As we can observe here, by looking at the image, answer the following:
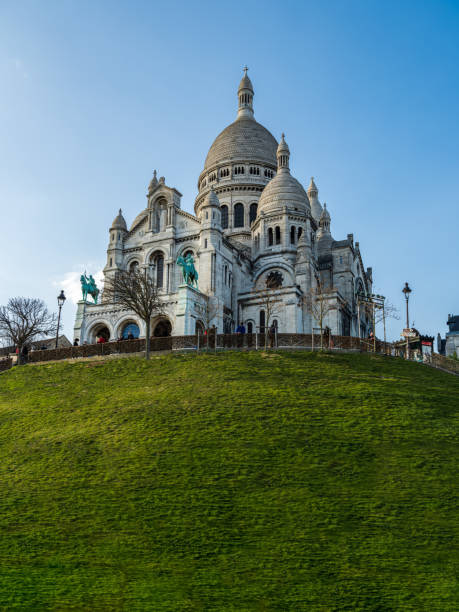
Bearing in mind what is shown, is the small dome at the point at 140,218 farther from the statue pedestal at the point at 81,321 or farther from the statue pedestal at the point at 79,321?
the statue pedestal at the point at 79,321

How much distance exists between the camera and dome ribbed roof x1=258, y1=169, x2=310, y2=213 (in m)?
61.3

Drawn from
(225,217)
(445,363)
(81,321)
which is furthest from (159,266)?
(445,363)

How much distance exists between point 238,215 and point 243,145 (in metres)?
9.82

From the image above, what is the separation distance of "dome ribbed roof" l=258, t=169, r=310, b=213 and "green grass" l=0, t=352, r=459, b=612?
115ft

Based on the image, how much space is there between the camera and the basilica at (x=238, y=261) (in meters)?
49.7

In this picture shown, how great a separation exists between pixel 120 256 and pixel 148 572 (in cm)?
4590

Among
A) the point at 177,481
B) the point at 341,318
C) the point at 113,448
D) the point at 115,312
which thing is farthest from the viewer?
the point at 341,318

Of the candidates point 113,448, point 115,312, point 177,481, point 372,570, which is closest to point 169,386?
point 113,448

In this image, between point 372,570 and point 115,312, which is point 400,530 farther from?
point 115,312

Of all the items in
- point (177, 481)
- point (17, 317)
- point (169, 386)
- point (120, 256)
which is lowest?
point (177, 481)

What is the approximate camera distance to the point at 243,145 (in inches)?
2926

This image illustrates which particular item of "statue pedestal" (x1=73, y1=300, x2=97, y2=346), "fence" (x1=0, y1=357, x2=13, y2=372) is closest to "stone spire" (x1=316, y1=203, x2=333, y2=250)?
"statue pedestal" (x1=73, y1=300, x2=97, y2=346)

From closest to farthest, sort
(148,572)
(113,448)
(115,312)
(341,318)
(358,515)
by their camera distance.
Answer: (148,572), (358,515), (113,448), (115,312), (341,318)

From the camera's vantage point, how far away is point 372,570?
45.6 ft
